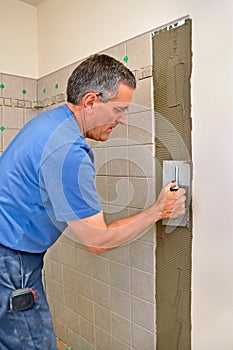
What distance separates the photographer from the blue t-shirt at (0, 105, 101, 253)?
35.5 inches

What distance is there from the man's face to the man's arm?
306 millimetres

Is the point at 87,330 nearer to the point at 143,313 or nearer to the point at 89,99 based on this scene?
the point at 143,313

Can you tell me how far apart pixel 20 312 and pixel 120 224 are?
426 mm

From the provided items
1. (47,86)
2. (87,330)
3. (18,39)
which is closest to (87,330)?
(87,330)

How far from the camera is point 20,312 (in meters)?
1.01

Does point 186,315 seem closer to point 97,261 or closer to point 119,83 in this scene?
point 97,261

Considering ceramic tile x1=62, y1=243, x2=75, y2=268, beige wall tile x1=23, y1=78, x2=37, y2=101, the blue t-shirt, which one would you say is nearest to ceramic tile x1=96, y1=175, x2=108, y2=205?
ceramic tile x1=62, y1=243, x2=75, y2=268

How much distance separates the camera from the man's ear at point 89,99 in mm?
1010

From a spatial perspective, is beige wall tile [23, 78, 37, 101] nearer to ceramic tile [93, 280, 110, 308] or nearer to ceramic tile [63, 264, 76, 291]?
ceramic tile [63, 264, 76, 291]

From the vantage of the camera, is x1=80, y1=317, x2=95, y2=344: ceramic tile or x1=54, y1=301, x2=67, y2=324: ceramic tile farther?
x1=54, y1=301, x2=67, y2=324: ceramic tile

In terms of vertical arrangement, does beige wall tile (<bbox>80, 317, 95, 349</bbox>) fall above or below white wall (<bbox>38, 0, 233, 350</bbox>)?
below

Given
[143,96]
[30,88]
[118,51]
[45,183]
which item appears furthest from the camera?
[30,88]

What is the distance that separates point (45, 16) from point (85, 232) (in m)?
1.57

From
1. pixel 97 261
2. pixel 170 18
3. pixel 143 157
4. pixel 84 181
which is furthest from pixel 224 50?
pixel 97 261
